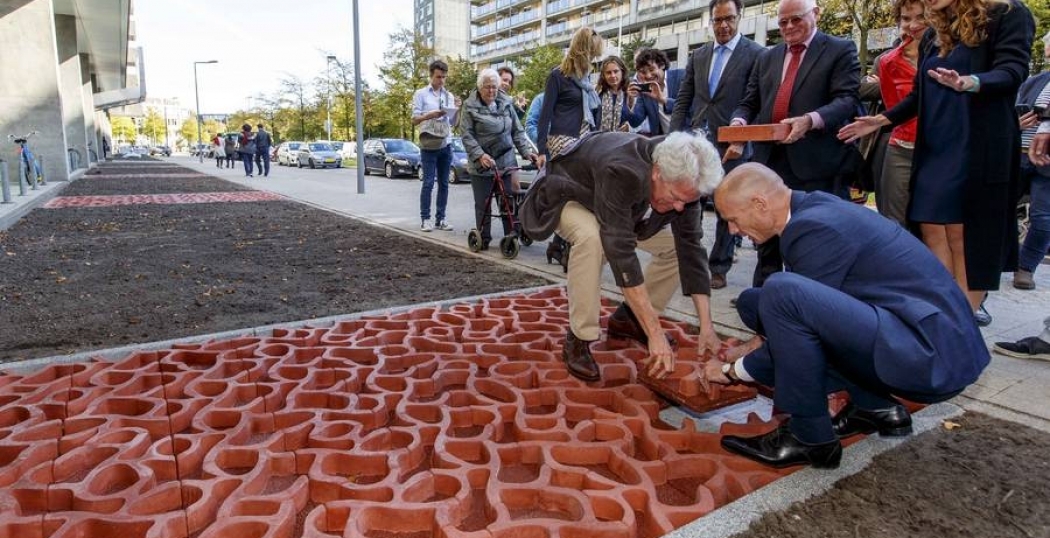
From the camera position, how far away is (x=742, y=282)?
543 cm

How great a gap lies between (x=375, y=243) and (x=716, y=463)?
19.9 feet

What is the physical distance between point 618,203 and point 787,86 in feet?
6.45

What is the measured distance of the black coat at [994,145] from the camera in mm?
2957

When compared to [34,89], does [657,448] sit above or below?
below

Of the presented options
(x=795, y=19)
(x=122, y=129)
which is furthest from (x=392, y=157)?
(x=122, y=129)

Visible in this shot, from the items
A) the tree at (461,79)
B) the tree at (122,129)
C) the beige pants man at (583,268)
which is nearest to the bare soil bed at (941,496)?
the beige pants man at (583,268)

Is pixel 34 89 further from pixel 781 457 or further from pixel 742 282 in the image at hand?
pixel 781 457

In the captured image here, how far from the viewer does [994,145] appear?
3039 millimetres

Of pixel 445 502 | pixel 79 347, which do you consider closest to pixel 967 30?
pixel 445 502

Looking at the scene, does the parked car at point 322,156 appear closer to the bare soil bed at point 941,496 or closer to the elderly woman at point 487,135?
the elderly woman at point 487,135

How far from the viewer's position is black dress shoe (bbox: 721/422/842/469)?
2.23 meters

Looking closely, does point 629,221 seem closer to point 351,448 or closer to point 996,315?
point 351,448

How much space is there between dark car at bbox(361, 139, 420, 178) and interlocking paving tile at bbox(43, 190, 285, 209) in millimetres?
7911

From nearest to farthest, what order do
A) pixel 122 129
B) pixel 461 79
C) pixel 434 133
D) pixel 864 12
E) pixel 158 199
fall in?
pixel 434 133 < pixel 158 199 < pixel 864 12 < pixel 461 79 < pixel 122 129
